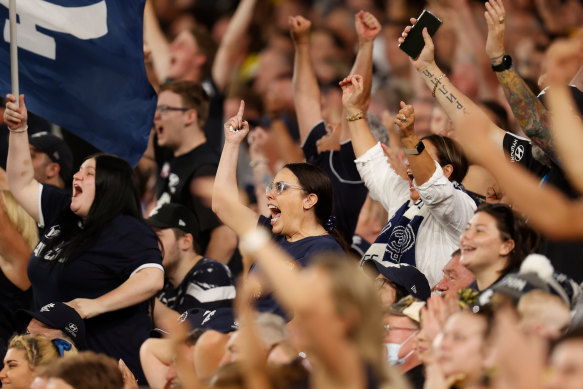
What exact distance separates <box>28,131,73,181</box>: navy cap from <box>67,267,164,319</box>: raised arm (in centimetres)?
147

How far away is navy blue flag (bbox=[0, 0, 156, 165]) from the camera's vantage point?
6.41 m

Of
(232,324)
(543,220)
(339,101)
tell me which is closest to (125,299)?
(232,324)

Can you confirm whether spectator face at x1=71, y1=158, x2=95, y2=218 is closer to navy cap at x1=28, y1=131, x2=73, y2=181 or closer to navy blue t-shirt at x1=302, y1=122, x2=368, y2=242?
navy cap at x1=28, y1=131, x2=73, y2=181

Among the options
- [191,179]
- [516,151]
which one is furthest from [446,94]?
[191,179]

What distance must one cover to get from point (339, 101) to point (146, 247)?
3096 millimetres

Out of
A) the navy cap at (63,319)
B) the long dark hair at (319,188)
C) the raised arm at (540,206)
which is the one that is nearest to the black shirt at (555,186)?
the long dark hair at (319,188)

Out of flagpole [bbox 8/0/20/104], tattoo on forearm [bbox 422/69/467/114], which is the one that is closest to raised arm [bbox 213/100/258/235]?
tattoo on forearm [bbox 422/69/467/114]

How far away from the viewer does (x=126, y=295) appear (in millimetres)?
5492

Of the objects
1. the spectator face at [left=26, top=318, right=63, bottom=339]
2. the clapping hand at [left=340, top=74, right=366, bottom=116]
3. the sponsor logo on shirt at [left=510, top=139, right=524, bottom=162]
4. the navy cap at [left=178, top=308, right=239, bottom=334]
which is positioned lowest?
the spectator face at [left=26, top=318, right=63, bottom=339]

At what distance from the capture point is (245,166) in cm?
886

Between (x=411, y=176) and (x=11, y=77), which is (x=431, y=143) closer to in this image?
(x=411, y=176)

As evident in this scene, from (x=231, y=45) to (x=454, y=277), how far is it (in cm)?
453

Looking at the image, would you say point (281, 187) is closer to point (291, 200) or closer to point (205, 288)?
point (291, 200)

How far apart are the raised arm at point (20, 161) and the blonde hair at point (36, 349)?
1073 millimetres
